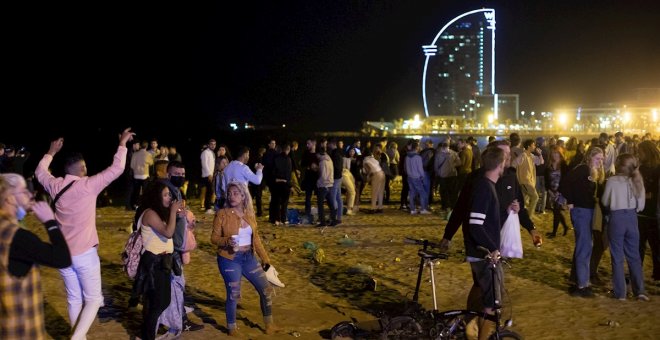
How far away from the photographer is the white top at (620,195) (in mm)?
7824

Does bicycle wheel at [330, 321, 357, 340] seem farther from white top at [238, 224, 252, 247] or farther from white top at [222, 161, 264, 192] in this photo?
white top at [222, 161, 264, 192]

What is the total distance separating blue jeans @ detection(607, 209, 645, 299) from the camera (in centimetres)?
791

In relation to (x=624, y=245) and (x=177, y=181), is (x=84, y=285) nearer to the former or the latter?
(x=177, y=181)

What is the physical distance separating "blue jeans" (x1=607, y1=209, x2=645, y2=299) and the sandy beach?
246 millimetres

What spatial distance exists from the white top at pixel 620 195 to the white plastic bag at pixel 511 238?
66.6 inches

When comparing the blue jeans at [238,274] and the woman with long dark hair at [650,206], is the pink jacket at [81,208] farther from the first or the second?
the woman with long dark hair at [650,206]

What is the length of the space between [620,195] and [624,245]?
64 centimetres

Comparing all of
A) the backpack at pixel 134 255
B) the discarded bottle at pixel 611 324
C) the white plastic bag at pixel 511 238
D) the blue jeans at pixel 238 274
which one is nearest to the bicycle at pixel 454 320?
the white plastic bag at pixel 511 238

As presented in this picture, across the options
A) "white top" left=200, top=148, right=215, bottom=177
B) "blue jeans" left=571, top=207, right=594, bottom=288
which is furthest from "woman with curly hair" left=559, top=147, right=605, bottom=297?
"white top" left=200, top=148, right=215, bottom=177

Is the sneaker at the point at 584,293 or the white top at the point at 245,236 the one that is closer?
the white top at the point at 245,236

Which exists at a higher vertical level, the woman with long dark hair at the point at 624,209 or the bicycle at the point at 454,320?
the woman with long dark hair at the point at 624,209

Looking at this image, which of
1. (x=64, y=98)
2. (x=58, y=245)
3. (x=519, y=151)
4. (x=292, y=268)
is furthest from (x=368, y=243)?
(x=64, y=98)

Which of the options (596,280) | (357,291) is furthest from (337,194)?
(596,280)

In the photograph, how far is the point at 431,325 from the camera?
6113 mm
